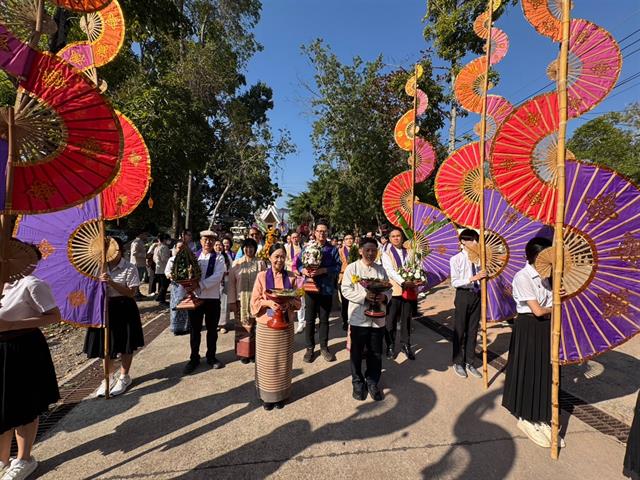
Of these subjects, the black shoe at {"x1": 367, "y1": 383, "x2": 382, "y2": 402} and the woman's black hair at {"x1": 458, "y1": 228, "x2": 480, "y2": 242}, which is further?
the woman's black hair at {"x1": 458, "y1": 228, "x2": 480, "y2": 242}

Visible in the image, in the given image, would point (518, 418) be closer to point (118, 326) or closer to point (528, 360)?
point (528, 360)

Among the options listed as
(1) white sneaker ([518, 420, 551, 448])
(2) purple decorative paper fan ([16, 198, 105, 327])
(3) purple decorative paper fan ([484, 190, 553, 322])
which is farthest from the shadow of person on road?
(2) purple decorative paper fan ([16, 198, 105, 327])

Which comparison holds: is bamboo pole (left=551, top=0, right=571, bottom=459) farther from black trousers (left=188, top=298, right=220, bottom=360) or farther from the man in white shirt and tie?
black trousers (left=188, top=298, right=220, bottom=360)

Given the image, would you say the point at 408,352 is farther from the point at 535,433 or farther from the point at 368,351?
the point at 535,433

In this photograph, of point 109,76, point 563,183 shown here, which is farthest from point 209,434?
point 109,76

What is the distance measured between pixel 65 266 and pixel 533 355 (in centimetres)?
480

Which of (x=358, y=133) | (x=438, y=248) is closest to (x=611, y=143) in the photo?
(x=358, y=133)

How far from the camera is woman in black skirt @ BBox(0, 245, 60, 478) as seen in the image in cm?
217

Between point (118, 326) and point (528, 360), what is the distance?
441 centimetres

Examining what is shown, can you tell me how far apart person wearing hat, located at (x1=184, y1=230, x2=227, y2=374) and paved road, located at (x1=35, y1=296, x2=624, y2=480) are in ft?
1.25

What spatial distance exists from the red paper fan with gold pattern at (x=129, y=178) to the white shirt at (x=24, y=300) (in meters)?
1.25

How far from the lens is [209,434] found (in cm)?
283

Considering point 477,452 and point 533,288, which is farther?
point 533,288

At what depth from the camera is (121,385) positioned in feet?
11.7
